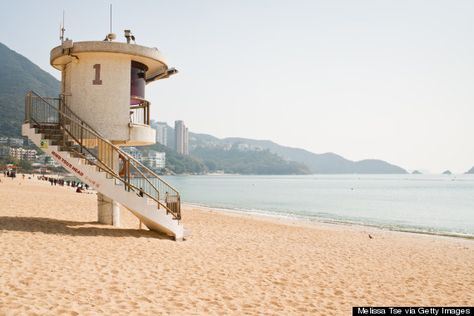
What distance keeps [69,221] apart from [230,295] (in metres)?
10.2

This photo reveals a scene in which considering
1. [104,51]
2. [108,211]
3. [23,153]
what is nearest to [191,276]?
[108,211]

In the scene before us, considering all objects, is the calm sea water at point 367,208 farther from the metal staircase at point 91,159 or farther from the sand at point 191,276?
the metal staircase at point 91,159

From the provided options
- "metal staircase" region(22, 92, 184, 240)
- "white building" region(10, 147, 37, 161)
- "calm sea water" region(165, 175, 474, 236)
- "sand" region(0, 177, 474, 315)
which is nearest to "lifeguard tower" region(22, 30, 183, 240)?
"metal staircase" region(22, 92, 184, 240)

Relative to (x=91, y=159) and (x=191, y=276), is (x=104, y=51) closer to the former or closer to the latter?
(x=91, y=159)

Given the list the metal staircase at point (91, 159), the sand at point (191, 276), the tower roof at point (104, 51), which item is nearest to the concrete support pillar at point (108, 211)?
the sand at point (191, 276)

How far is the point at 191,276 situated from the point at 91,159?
21.1 feet

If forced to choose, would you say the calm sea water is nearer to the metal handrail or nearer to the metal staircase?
the metal staircase

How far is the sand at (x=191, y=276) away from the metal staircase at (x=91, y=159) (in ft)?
3.20

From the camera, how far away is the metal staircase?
12445 millimetres

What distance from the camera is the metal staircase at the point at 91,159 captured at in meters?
12.4

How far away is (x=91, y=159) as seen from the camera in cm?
1330

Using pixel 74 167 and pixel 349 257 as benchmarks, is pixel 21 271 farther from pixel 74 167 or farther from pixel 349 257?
pixel 349 257

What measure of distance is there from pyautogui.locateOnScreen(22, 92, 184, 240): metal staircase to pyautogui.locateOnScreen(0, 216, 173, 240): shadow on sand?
2.23 ft

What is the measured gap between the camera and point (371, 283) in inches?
401
